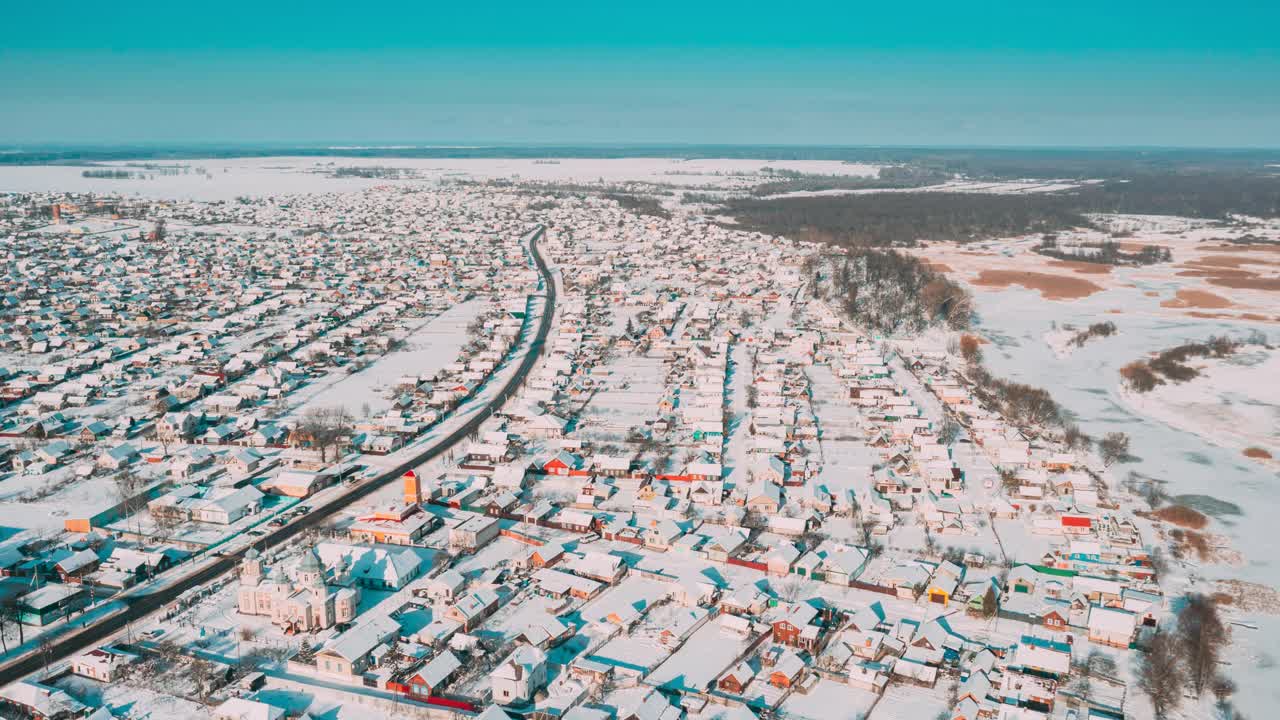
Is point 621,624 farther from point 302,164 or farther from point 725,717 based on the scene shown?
point 302,164

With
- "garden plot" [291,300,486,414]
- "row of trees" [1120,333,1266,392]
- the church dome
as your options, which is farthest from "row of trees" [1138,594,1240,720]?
"garden plot" [291,300,486,414]

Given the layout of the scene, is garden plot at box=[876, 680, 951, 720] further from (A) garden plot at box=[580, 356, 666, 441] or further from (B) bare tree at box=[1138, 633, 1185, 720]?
(A) garden plot at box=[580, 356, 666, 441]

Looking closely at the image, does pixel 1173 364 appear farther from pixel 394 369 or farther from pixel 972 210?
pixel 972 210

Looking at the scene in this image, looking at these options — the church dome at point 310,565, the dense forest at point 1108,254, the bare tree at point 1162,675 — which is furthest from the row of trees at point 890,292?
the church dome at point 310,565

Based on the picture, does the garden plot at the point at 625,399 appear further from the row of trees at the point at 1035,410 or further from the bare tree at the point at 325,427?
the row of trees at the point at 1035,410

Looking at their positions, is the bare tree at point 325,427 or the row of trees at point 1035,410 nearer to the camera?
the bare tree at point 325,427

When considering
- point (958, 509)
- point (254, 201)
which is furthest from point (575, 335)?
point (254, 201)

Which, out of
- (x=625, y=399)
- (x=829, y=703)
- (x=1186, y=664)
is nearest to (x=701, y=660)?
(x=829, y=703)
